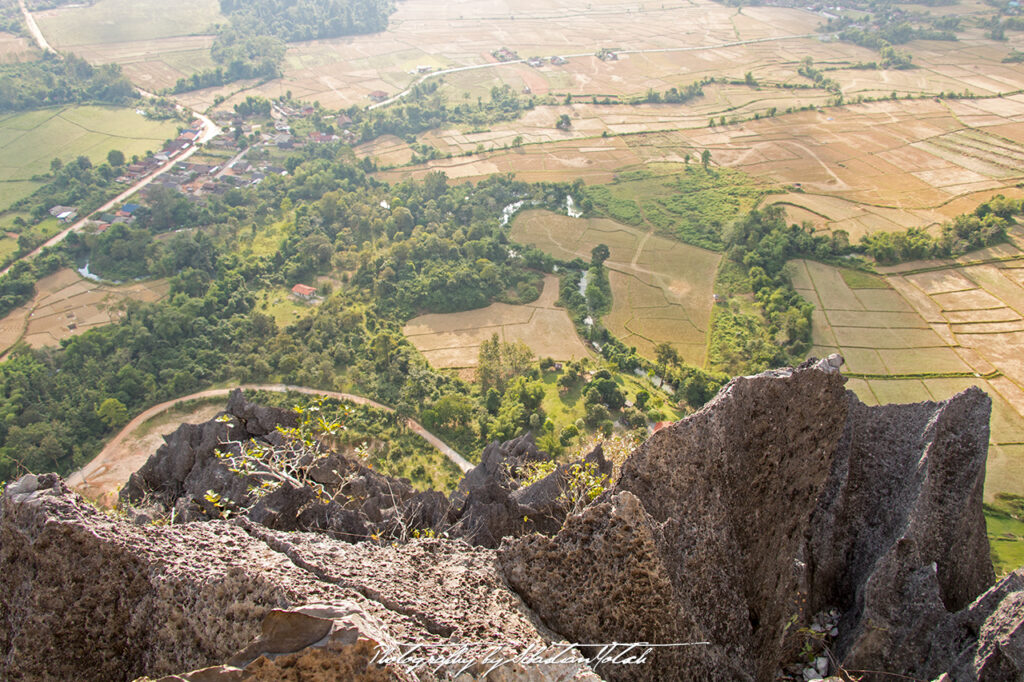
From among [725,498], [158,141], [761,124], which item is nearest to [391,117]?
[158,141]

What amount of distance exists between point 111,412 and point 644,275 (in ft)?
161

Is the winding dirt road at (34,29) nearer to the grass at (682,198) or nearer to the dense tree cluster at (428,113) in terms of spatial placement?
the dense tree cluster at (428,113)

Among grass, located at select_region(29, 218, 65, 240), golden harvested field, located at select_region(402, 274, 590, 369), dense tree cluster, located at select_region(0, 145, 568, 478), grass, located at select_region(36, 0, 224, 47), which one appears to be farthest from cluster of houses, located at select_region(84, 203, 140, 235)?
grass, located at select_region(36, 0, 224, 47)

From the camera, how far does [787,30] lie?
480 feet

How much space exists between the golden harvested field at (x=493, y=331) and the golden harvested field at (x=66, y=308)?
94.0 feet

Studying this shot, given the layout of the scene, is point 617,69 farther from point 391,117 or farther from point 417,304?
point 417,304

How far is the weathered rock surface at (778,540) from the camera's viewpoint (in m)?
13.2

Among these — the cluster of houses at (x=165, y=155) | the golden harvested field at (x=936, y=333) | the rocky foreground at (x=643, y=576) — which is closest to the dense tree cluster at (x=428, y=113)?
the cluster of houses at (x=165, y=155)

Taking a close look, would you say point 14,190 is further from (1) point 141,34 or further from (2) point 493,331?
(1) point 141,34

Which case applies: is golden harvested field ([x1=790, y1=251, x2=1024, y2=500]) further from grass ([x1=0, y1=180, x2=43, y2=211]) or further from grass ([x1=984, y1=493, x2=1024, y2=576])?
grass ([x1=0, y1=180, x2=43, y2=211])

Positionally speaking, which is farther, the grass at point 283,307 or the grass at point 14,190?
the grass at point 14,190

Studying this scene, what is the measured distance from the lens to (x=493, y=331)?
59750 mm

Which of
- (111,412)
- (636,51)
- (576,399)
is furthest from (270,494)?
(636,51)

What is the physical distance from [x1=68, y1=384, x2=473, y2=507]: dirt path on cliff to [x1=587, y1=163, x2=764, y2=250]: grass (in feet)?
133
